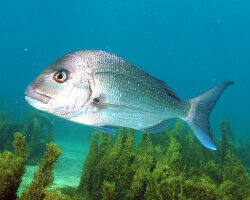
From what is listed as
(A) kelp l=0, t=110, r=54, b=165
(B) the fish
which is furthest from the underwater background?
(B) the fish

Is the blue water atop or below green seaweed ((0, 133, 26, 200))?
atop

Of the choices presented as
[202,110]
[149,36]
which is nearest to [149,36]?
[149,36]

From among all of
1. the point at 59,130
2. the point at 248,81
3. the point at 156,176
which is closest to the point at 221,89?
the point at 156,176

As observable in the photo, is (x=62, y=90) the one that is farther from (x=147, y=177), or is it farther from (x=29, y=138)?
(x=29, y=138)

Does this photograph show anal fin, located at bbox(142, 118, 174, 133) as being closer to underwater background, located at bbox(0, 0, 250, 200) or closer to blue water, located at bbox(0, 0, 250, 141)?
underwater background, located at bbox(0, 0, 250, 200)

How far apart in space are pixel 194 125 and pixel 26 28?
151053 mm

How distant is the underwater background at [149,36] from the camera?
120625 mm

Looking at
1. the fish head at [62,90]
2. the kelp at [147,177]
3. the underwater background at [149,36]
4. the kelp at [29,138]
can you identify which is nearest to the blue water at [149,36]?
the underwater background at [149,36]

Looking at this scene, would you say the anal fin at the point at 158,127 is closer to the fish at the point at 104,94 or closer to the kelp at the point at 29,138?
the fish at the point at 104,94

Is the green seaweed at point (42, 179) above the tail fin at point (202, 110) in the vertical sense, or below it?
below

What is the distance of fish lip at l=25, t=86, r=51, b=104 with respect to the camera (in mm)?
2256

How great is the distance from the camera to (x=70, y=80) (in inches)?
93.4

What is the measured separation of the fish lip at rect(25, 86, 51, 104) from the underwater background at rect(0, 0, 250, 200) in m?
112

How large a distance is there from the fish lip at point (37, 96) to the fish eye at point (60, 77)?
0.20 m
